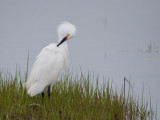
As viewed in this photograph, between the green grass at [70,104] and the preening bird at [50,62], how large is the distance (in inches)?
6.5

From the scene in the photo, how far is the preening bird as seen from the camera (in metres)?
3.58

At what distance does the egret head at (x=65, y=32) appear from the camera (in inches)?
146

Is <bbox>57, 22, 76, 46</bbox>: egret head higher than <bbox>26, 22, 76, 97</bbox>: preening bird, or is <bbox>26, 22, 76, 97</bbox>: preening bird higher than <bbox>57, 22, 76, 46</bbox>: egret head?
<bbox>57, 22, 76, 46</bbox>: egret head

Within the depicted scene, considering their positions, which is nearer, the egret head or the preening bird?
the preening bird

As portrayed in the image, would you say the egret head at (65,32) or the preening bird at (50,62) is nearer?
the preening bird at (50,62)

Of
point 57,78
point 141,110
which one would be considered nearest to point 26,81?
point 57,78

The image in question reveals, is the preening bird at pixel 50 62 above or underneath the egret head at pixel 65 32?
underneath

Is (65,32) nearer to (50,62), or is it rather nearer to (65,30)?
(65,30)

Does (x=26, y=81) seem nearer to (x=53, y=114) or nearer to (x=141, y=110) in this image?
(x=53, y=114)

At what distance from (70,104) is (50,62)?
633 mm

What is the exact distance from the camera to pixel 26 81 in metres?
3.65

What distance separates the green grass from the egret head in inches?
23.1

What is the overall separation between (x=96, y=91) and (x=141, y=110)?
0.65m

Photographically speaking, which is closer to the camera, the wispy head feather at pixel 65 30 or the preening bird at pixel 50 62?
the preening bird at pixel 50 62
